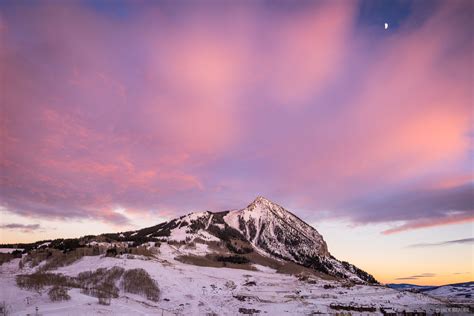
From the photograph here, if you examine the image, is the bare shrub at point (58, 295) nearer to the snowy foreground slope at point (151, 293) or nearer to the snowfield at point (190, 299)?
the snowy foreground slope at point (151, 293)

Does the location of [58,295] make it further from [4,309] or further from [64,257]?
[64,257]

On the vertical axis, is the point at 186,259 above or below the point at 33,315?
above

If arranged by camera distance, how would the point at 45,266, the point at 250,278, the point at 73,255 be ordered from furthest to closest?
the point at 250,278
the point at 73,255
the point at 45,266

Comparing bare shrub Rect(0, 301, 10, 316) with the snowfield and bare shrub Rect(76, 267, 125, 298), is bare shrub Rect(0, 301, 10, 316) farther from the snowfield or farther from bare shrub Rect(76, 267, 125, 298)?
bare shrub Rect(76, 267, 125, 298)

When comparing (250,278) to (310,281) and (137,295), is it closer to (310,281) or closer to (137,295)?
(310,281)

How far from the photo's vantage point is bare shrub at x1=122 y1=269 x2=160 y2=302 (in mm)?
68863

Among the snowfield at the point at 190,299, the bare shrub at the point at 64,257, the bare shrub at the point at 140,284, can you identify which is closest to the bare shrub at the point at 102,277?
the bare shrub at the point at 140,284

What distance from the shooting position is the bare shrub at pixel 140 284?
6886cm

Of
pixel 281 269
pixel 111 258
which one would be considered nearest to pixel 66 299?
pixel 111 258

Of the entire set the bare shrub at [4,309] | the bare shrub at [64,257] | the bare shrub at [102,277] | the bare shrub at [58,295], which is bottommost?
the bare shrub at [4,309]

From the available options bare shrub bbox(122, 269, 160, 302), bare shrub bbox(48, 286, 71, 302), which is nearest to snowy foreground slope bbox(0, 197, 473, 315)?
bare shrub bbox(48, 286, 71, 302)

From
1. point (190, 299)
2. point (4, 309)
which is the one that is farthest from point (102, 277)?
point (4, 309)

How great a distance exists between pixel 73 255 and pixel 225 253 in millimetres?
78508

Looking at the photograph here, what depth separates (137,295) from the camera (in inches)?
2689
